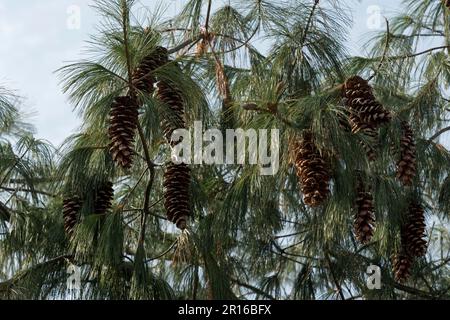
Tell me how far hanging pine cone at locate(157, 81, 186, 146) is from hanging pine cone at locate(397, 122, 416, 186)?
0.72m

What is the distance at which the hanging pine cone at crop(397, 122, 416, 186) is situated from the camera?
363 cm

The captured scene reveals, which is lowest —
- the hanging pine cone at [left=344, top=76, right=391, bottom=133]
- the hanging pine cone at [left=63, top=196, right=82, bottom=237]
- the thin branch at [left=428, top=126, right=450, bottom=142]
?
the hanging pine cone at [left=63, top=196, right=82, bottom=237]

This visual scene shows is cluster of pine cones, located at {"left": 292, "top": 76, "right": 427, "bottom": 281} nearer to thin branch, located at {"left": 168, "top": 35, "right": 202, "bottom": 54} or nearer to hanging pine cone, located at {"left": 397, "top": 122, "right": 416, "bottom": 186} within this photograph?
hanging pine cone, located at {"left": 397, "top": 122, "right": 416, "bottom": 186}

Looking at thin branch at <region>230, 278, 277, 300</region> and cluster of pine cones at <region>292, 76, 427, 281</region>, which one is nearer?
cluster of pine cones at <region>292, 76, 427, 281</region>

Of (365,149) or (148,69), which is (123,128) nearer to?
(148,69)

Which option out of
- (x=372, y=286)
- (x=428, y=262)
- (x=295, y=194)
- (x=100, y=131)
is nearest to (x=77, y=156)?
(x=100, y=131)

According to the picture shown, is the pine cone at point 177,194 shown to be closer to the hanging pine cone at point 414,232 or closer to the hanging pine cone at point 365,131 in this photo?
the hanging pine cone at point 365,131

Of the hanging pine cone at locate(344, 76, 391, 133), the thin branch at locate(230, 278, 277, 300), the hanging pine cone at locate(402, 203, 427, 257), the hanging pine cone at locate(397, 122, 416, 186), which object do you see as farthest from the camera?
the thin branch at locate(230, 278, 277, 300)

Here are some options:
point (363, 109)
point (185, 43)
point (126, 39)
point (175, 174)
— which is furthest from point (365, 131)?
point (185, 43)

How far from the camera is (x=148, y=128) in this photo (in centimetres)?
368

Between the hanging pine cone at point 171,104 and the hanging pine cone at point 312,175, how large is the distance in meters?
0.58

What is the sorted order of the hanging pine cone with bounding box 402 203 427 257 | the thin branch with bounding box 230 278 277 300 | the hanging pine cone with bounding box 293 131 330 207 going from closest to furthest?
1. the hanging pine cone with bounding box 293 131 330 207
2. the hanging pine cone with bounding box 402 203 427 257
3. the thin branch with bounding box 230 278 277 300

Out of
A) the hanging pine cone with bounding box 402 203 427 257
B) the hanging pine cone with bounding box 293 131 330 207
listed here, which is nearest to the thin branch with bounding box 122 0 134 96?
the hanging pine cone with bounding box 293 131 330 207

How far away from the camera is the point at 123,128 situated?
353 cm
